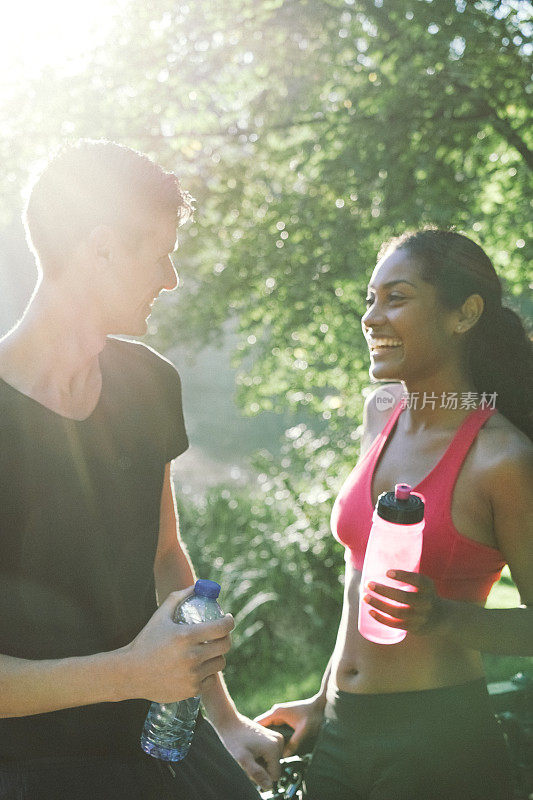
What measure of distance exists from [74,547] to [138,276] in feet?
2.44

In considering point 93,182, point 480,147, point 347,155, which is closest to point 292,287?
point 347,155

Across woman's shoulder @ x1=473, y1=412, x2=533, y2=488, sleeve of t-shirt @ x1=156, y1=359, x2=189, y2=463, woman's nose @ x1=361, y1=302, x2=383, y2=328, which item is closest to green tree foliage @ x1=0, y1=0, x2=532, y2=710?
woman's nose @ x1=361, y1=302, x2=383, y2=328

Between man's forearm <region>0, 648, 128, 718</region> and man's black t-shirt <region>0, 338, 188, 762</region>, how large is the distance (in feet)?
0.62

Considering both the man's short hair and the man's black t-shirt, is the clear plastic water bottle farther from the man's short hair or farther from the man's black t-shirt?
the man's short hair

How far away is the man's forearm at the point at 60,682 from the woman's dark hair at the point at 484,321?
151 cm

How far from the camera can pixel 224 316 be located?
7730mm

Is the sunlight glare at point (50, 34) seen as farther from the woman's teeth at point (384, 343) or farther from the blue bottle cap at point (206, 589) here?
the blue bottle cap at point (206, 589)

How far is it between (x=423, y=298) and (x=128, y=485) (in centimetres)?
111

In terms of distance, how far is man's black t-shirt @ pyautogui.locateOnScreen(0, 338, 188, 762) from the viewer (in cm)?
172

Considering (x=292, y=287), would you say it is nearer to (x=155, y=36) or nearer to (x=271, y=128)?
(x=271, y=128)

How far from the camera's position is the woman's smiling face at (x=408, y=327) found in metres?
2.37

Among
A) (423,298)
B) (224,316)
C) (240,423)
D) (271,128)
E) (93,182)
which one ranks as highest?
(271,128)

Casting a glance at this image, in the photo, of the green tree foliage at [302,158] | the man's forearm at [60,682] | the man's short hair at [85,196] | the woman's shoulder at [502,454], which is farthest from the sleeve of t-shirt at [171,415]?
the green tree foliage at [302,158]

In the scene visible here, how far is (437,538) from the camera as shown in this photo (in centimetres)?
212
